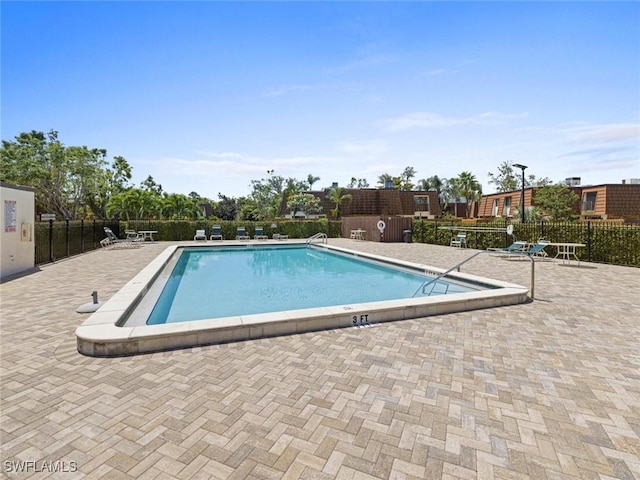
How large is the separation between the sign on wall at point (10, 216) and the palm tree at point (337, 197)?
27.4m

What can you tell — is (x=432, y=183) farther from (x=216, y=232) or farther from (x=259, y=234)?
(x=216, y=232)

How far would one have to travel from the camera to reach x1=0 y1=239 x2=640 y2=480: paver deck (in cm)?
203

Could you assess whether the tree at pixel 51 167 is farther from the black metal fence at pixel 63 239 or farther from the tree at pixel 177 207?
the black metal fence at pixel 63 239

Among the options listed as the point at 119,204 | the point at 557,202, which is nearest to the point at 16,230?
the point at 119,204

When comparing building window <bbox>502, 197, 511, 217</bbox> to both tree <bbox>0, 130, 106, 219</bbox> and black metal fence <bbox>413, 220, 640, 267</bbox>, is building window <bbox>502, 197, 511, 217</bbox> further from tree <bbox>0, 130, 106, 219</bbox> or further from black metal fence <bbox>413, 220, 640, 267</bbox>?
tree <bbox>0, 130, 106, 219</bbox>

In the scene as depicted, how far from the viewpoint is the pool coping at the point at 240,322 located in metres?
3.77

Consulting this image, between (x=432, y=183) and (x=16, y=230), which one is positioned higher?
(x=432, y=183)

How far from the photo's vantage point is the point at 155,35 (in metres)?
9.86

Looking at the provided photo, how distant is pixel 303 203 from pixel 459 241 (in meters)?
20.5

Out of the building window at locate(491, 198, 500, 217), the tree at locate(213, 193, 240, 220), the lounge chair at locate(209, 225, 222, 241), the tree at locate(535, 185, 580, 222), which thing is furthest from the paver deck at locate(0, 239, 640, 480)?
the tree at locate(213, 193, 240, 220)

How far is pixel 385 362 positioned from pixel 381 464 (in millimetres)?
1537

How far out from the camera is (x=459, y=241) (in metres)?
16.9

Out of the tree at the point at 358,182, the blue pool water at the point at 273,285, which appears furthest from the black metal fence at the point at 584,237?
the tree at the point at 358,182

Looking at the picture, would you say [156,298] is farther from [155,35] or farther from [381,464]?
[155,35]
